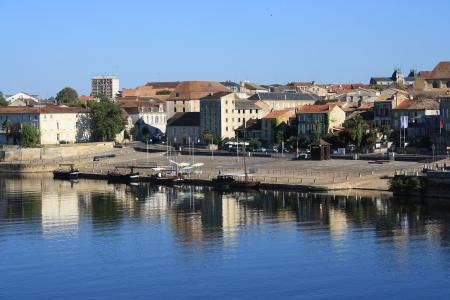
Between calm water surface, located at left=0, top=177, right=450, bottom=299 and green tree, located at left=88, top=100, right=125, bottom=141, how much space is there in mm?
42799

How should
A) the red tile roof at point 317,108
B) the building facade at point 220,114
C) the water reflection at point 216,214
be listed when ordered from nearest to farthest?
the water reflection at point 216,214, the red tile roof at point 317,108, the building facade at point 220,114

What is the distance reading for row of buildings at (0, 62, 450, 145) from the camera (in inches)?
3765

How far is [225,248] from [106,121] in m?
67.5

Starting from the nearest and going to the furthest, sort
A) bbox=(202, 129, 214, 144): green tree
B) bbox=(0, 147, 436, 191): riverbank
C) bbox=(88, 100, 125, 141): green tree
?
1. bbox=(0, 147, 436, 191): riverbank
2. bbox=(202, 129, 214, 144): green tree
3. bbox=(88, 100, 125, 141): green tree

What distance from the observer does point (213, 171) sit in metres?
87.2

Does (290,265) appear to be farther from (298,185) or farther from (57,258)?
(298,185)

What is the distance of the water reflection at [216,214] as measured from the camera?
5244cm

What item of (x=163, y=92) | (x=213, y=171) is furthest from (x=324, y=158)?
(x=163, y=92)

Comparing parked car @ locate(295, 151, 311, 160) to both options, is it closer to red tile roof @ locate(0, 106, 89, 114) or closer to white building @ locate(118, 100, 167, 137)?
red tile roof @ locate(0, 106, 89, 114)

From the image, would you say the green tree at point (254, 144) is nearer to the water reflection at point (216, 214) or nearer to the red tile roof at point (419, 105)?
the red tile roof at point (419, 105)

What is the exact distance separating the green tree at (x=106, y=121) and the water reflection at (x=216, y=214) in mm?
34531

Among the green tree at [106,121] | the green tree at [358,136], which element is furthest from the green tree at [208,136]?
the green tree at [358,136]

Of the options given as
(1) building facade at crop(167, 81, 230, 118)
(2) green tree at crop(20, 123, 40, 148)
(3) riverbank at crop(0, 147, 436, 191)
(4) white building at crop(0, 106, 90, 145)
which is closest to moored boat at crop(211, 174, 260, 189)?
(3) riverbank at crop(0, 147, 436, 191)

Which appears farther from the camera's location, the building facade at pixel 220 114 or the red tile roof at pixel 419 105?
the building facade at pixel 220 114
